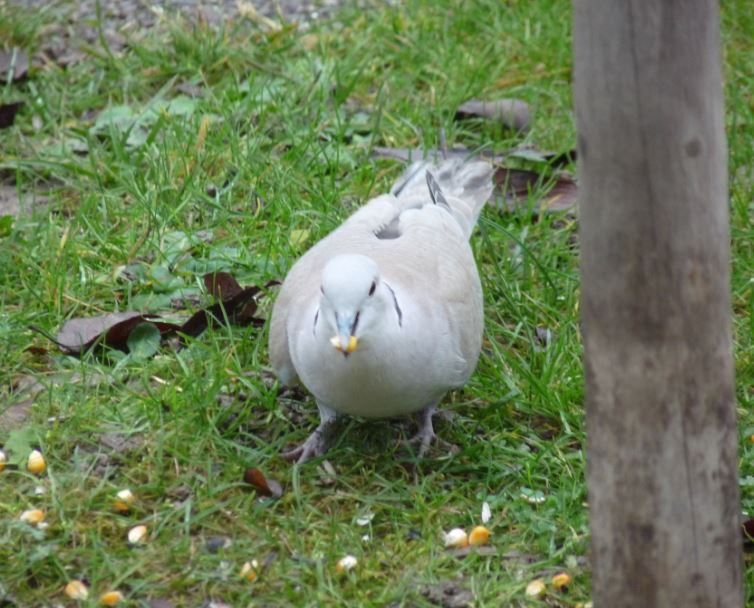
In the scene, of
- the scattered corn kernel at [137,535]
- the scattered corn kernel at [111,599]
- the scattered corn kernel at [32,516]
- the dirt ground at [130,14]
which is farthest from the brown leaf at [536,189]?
the scattered corn kernel at [111,599]

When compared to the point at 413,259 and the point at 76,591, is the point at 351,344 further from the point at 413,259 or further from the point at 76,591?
the point at 76,591

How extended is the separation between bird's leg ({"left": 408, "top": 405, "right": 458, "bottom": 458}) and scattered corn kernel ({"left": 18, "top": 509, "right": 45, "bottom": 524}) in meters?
1.06

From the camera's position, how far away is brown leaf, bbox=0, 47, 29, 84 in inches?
226

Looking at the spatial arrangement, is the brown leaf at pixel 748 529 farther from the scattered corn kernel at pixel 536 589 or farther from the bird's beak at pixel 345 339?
the bird's beak at pixel 345 339

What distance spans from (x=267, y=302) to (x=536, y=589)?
1.66m

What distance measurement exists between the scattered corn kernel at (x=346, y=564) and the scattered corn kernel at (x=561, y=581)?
0.49 meters

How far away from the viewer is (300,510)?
3.41 m

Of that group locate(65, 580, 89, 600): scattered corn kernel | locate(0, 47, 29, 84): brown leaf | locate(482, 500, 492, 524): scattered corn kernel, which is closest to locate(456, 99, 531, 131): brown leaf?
locate(0, 47, 29, 84): brown leaf

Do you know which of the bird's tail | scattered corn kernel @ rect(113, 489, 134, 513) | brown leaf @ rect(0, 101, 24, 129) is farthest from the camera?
brown leaf @ rect(0, 101, 24, 129)

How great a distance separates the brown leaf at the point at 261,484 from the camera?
3484 mm

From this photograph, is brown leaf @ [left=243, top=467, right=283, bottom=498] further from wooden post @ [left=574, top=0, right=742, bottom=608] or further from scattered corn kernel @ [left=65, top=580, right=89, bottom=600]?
wooden post @ [left=574, top=0, right=742, bottom=608]

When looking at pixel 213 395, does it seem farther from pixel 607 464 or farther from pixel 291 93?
pixel 291 93

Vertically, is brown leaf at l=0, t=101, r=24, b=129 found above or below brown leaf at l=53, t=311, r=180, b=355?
above

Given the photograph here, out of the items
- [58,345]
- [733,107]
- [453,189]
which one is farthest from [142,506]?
[733,107]
